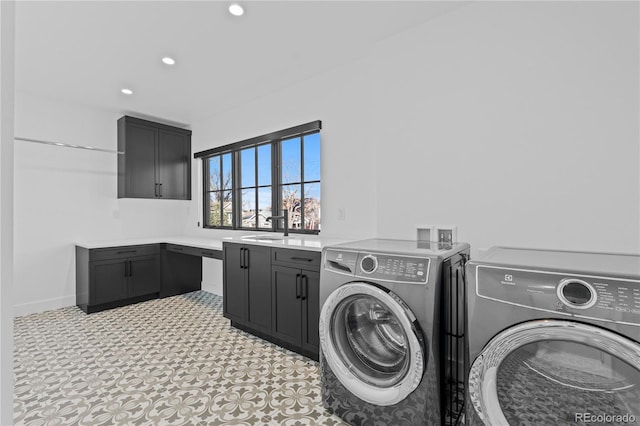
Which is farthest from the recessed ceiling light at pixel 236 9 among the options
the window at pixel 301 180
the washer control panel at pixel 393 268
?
the washer control panel at pixel 393 268

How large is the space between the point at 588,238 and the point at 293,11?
2.37m

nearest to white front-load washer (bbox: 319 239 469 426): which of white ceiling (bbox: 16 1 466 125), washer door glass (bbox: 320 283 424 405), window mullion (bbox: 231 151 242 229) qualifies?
washer door glass (bbox: 320 283 424 405)

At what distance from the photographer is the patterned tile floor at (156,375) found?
1.80 metres

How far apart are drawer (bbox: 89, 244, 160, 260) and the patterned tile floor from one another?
69 centimetres

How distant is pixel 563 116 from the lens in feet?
5.98

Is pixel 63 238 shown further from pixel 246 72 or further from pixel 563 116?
pixel 563 116

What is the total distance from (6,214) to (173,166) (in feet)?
14.7

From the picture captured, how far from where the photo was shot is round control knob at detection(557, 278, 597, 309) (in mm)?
1078

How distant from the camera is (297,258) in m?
2.47

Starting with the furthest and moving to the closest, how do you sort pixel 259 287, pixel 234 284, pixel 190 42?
pixel 234 284 → pixel 259 287 → pixel 190 42

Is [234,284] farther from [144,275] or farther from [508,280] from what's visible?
[508,280]

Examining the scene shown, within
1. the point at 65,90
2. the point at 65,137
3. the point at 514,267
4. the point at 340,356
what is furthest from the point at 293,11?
the point at 65,137

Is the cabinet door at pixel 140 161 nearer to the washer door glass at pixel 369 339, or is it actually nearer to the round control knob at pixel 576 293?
the washer door glass at pixel 369 339

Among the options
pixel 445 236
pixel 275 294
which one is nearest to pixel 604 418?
pixel 445 236
